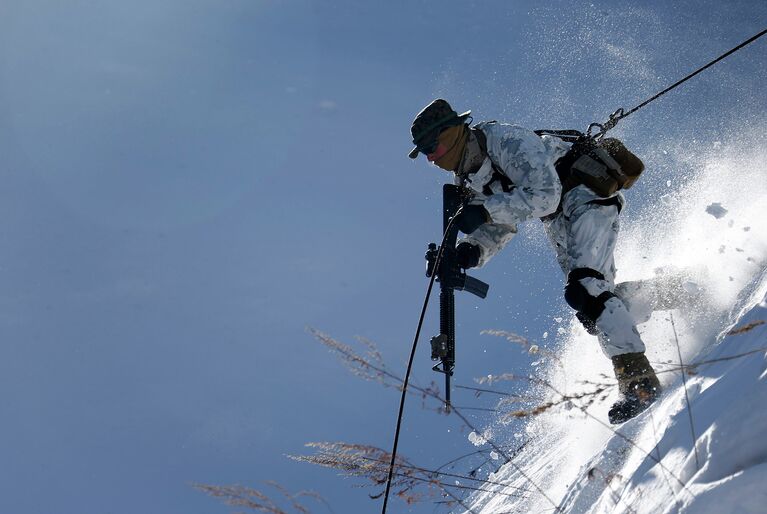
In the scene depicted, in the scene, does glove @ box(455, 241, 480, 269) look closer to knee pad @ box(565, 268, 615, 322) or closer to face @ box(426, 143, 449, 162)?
face @ box(426, 143, 449, 162)

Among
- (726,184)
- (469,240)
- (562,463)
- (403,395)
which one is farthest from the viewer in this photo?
(726,184)

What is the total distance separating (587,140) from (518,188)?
722 millimetres

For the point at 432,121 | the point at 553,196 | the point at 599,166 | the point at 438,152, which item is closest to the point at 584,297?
the point at 553,196

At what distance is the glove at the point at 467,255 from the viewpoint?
498 centimetres

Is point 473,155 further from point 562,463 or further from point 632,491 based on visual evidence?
point 632,491

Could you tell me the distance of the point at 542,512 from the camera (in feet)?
9.66

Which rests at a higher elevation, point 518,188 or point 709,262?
point 518,188

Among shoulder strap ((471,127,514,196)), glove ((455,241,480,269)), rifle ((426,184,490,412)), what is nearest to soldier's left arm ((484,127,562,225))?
shoulder strap ((471,127,514,196))

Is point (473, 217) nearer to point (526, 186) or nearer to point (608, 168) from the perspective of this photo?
point (526, 186)

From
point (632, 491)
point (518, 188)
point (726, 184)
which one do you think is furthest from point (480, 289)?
point (726, 184)

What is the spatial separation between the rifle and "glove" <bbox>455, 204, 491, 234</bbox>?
9 centimetres

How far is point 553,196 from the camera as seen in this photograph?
4391mm

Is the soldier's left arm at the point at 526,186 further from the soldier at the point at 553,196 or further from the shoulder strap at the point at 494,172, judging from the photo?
the shoulder strap at the point at 494,172

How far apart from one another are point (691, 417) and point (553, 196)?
2373 mm
